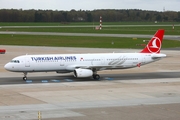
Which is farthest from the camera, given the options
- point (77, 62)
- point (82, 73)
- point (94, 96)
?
point (77, 62)

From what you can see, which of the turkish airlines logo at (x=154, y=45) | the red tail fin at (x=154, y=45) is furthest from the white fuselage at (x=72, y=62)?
the turkish airlines logo at (x=154, y=45)

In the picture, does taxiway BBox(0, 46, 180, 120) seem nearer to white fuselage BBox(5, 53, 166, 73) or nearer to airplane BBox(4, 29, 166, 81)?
airplane BBox(4, 29, 166, 81)

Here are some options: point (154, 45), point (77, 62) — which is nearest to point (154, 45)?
point (154, 45)

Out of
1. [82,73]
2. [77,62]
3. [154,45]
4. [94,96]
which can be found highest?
[154,45]

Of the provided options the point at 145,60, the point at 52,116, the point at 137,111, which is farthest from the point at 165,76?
the point at 52,116

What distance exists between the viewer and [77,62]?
5475 cm

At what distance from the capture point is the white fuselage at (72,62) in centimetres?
5287

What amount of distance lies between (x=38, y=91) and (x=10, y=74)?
1539 cm

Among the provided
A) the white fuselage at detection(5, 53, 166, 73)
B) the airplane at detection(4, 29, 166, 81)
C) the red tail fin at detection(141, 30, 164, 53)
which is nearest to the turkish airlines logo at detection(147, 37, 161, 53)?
the red tail fin at detection(141, 30, 164, 53)

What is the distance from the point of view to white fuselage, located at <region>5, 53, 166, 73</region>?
173 ft

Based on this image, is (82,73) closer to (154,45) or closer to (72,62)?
(72,62)

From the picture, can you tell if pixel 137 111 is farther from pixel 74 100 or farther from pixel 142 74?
pixel 142 74

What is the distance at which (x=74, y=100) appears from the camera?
3994 cm

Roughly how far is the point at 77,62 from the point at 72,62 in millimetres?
651
